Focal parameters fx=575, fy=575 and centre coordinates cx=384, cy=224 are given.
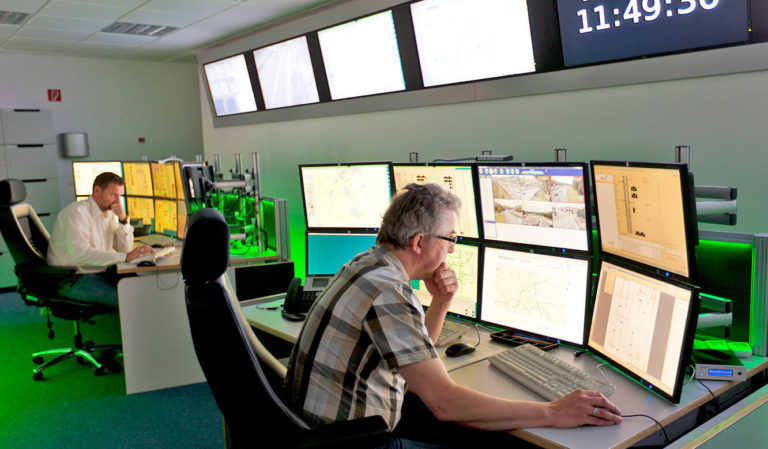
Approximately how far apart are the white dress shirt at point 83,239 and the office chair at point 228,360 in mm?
2609

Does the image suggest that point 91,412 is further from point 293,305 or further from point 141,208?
point 141,208

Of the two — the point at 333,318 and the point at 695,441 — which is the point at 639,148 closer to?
the point at 695,441

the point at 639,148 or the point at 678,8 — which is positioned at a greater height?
the point at 678,8

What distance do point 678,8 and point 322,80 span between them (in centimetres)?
261

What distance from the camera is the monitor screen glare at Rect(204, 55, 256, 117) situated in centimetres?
527

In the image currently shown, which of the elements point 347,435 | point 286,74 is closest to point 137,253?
point 286,74

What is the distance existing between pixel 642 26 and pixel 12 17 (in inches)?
191

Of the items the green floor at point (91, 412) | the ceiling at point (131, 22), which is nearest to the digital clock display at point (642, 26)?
the ceiling at point (131, 22)

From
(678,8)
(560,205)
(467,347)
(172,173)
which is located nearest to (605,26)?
(678,8)

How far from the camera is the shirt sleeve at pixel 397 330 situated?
1.37 m

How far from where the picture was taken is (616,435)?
1.34 meters

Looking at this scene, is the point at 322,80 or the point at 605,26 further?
the point at 322,80

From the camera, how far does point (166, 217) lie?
478 centimetres

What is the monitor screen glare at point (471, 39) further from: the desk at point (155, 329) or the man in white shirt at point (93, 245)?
the man in white shirt at point (93, 245)
